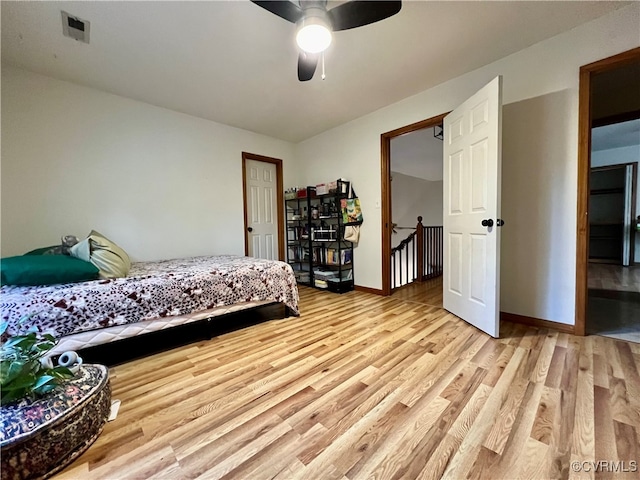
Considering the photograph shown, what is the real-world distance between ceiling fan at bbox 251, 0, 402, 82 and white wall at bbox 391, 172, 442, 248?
387cm

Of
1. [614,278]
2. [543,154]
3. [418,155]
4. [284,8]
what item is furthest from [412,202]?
[284,8]

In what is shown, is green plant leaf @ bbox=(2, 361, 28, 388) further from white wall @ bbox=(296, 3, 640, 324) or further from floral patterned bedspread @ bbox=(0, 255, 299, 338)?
white wall @ bbox=(296, 3, 640, 324)

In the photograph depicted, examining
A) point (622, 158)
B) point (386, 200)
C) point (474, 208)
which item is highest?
point (622, 158)

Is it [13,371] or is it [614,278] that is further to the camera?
[614,278]

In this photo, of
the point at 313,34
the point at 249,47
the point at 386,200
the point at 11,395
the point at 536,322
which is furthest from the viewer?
the point at 386,200

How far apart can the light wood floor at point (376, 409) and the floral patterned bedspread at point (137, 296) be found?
35 centimetres

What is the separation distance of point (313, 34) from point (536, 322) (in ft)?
9.43

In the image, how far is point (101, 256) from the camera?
189 centimetres

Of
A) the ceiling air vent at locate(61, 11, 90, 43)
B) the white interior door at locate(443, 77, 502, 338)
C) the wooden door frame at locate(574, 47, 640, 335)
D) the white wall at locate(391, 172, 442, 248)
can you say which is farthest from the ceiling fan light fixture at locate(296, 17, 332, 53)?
the white wall at locate(391, 172, 442, 248)

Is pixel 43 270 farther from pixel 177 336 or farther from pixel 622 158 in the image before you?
pixel 622 158

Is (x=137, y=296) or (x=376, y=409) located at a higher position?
(x=137, y=296)

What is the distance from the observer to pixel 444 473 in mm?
938

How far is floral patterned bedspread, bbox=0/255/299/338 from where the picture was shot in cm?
151

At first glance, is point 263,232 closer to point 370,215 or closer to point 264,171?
point 264,171
